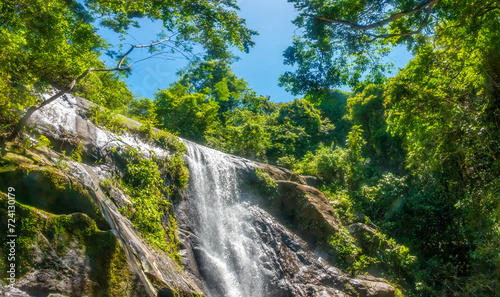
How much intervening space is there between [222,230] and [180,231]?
1.58 metres

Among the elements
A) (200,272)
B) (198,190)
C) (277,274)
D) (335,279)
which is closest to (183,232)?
(200,272)

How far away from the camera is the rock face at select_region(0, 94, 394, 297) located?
3143 millimetres

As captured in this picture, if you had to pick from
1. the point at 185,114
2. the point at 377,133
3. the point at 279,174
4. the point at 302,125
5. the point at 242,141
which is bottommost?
the point at 279,174

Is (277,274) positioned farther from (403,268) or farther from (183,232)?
(403,268)

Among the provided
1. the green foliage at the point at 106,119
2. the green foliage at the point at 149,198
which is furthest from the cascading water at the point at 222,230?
the green foliage at the point at 106,119

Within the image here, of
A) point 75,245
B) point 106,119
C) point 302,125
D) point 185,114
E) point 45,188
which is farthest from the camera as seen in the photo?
point 302,125

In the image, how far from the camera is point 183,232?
796 centimetres

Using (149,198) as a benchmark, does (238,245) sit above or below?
below

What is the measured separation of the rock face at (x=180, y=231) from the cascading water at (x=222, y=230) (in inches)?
1.3

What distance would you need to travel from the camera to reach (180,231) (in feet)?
25.9

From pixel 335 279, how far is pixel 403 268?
384 cm

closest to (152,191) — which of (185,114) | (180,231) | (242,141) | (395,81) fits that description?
(180,231)

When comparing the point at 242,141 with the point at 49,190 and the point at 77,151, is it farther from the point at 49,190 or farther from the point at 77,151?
the point at 49,190

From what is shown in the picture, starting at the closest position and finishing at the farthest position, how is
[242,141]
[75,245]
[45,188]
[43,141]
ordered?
1. [75,245]
2. [45,188]
3. [43,141]
4. [242,141]
